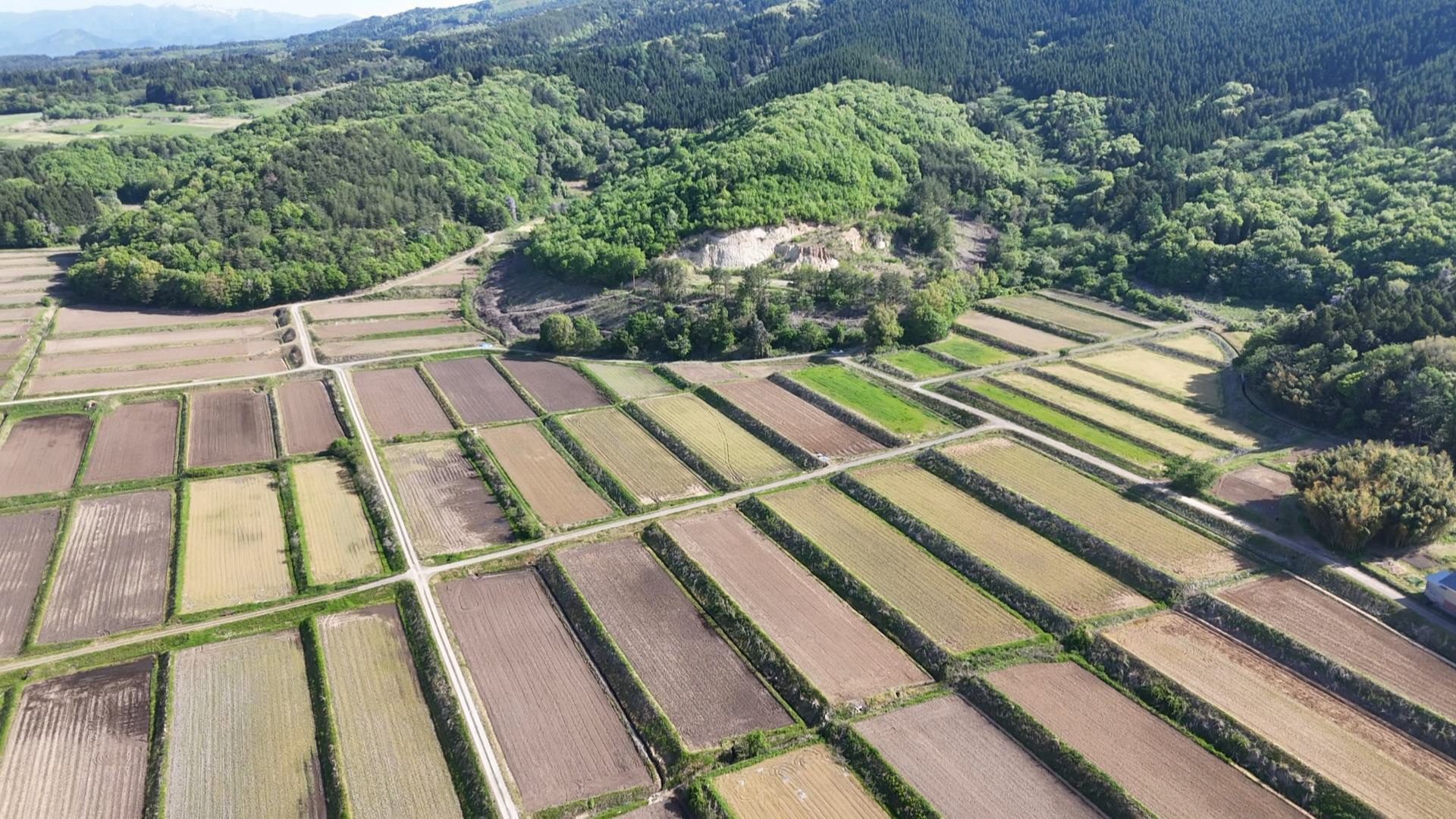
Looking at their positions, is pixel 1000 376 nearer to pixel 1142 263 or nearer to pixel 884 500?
pixel 884 500

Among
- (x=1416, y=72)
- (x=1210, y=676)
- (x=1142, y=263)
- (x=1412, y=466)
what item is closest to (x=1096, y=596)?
(x=1210, y=676)

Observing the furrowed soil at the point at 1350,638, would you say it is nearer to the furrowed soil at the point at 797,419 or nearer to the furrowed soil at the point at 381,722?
the furrowed soil at the point at 797,419

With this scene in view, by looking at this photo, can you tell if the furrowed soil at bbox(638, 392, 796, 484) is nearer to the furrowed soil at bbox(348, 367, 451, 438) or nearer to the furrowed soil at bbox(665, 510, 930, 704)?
the furrowed soil at bbox(665, 510, 930, 704)

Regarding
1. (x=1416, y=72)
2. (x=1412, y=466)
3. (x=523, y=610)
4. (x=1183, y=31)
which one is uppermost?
(x=1183, y=31)

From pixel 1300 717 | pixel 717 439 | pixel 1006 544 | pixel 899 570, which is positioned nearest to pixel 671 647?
pixel 899 570

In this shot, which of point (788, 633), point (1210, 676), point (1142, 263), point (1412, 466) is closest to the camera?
point (1210, 676)

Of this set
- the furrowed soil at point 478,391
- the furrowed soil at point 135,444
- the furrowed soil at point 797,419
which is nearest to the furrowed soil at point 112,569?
the furrowed soil at point 135,444
